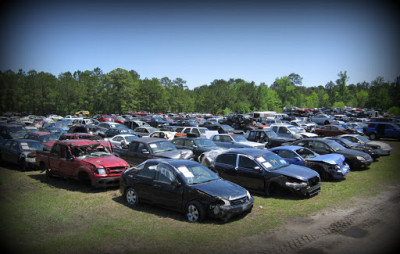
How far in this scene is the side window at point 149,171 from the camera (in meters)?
8.13

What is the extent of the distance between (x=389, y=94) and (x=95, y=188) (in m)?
78.7

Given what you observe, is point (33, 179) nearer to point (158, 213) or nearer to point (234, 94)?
point (158, 213)

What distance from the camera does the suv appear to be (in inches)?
1025

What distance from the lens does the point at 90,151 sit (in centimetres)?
1142

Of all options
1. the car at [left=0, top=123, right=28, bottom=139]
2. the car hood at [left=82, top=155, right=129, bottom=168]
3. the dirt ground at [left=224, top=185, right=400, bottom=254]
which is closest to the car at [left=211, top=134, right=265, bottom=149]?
the car hood at [left=82, top=155, right=129, bottom=168]

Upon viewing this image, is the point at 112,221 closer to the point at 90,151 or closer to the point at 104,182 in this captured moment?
the point at 104,182

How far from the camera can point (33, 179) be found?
39.4ft

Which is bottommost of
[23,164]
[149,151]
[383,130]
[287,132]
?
[23,164]

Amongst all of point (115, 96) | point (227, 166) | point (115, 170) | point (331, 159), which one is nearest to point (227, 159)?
point (227, 166)

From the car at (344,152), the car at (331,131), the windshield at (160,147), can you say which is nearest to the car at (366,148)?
the car at (344,152)

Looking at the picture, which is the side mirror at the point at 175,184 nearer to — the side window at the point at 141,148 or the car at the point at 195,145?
the side window at the point at 141,148

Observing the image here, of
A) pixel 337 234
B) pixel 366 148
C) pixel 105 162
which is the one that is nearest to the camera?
pixel 337 234

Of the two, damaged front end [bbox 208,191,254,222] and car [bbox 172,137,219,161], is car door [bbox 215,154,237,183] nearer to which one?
damaged front end [bbox 208,191,254,222]

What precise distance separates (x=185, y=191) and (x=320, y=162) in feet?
24.2
